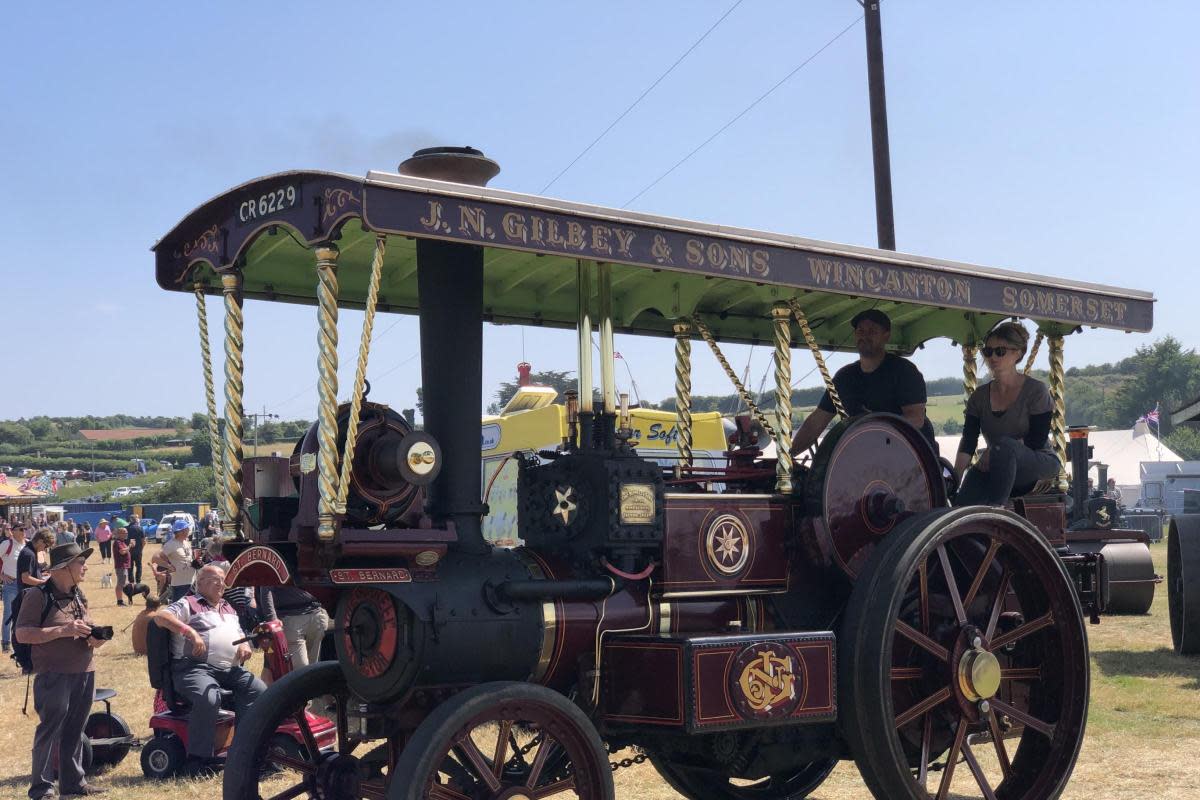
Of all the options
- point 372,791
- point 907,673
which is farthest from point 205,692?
point 907,673

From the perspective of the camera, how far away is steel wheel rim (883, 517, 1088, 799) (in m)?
5.05

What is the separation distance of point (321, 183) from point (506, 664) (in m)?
1.72

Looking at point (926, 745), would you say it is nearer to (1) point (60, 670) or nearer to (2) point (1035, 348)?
(2) point (1035, 348)

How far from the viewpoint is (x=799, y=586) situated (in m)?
5.13

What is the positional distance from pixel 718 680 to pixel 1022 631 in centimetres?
164

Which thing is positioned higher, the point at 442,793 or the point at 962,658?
the point at 962,658

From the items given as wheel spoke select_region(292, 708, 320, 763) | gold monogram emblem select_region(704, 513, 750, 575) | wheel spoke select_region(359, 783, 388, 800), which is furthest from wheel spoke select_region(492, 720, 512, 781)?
gold monogram emblem select_region(704, 513, 750, 575)

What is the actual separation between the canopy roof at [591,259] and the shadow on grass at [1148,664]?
15.7 ft

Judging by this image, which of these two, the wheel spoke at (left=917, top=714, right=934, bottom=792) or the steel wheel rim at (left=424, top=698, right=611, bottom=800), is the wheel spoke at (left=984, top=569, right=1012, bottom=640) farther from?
the steel wheel rim at (left=424, top=698, right=611, bottom=800)

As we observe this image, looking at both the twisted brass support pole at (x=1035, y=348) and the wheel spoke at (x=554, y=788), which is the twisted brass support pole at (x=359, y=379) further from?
the twisted brass support pole at (x=1035, y=348)

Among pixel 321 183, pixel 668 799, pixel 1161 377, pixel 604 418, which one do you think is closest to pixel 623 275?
pixel 604 418

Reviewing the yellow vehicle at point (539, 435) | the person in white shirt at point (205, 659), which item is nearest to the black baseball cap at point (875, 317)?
the person in white shirt at point (205, 659)

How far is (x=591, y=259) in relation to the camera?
4.40 metres

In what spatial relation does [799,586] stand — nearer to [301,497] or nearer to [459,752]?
[459,752]
